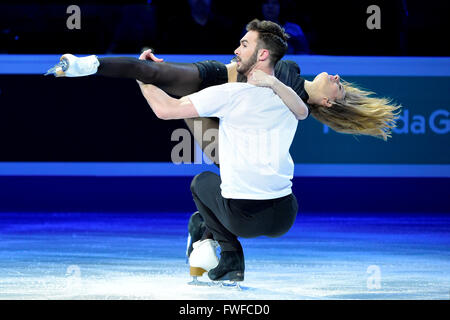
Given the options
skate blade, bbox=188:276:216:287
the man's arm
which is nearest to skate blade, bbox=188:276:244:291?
skate blade, bbox=188:276:216:287

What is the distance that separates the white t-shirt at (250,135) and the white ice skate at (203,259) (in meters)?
0.42

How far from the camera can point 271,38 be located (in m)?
3.98

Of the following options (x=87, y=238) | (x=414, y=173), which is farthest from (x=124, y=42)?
(x=414, y=173)

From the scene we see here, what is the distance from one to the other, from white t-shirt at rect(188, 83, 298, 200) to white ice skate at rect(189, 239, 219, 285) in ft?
1.38

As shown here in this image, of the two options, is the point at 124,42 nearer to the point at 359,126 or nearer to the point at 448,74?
the point at 448,74

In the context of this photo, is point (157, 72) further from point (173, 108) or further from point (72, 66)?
point (72, 66)

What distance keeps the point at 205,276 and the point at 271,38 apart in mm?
1483

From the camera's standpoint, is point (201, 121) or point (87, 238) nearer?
point (201, 121)

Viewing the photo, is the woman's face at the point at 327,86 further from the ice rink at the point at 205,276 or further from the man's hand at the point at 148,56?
the ice rink at the point at 205,276

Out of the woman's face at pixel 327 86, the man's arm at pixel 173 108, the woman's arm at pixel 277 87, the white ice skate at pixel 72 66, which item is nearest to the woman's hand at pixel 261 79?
the woman's arm at pixel 277 87

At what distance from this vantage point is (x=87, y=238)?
612 cm

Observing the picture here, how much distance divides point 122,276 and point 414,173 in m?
3.55

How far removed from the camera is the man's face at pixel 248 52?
3.99 metres

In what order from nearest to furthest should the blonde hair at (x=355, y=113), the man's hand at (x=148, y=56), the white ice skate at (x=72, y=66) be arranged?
the white ice skate at (x=72, y=66) < the man's hand at (x=148, y=56) < the blonde hair at (x=355, y=113)
